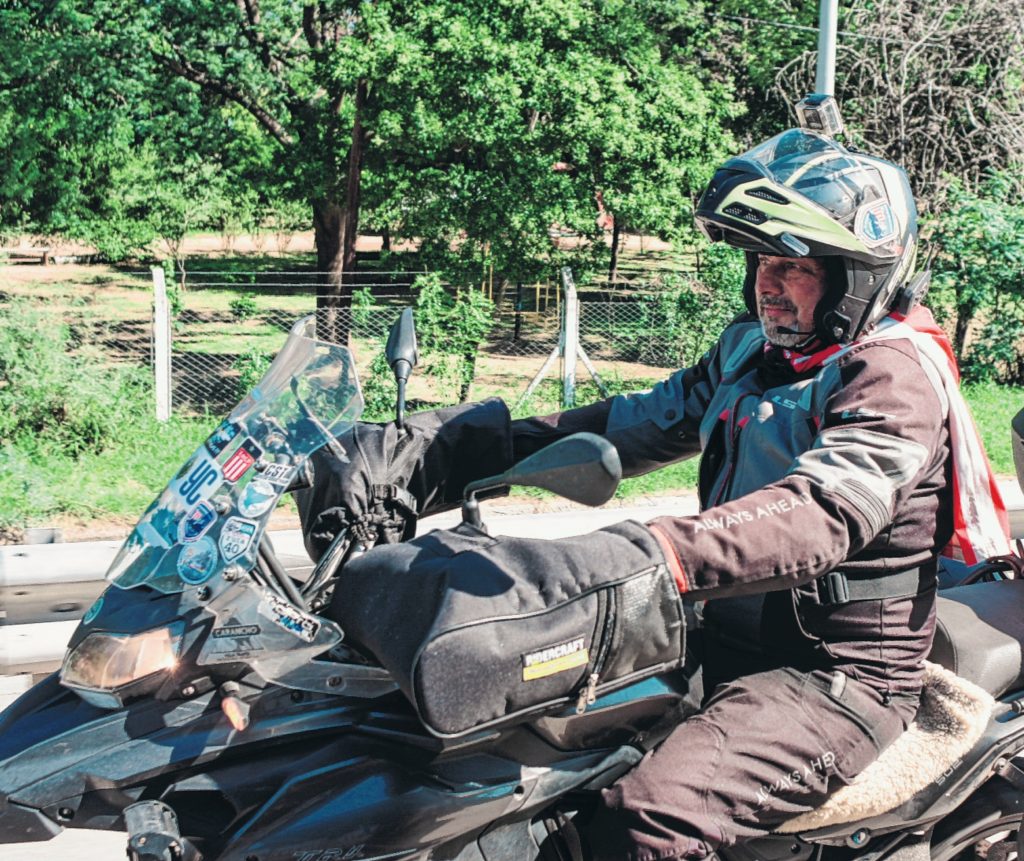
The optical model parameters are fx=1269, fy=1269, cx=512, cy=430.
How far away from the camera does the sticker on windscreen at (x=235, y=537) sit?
233 centimetres

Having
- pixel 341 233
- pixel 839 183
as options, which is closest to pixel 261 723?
pixel 839 183

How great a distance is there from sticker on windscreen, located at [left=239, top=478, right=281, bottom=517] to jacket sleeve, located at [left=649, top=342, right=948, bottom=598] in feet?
2.36

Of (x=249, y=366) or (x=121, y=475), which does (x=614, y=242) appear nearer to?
(x=249, y=366)

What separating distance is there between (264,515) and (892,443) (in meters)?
1.25

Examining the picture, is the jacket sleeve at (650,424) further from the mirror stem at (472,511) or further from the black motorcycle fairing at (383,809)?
the black motorcycle fairing at (383,809)

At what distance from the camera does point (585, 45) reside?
1496cm

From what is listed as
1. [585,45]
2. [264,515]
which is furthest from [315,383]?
[585,45]

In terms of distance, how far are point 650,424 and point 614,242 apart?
13.5m

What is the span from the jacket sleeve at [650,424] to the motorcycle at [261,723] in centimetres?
85

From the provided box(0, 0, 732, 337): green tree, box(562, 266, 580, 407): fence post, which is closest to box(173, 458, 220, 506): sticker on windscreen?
box(562, 266, 580, 407): fence post

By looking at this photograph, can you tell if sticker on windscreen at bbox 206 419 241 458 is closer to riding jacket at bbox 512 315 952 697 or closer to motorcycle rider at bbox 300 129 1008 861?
motorcycle rider at bbox 300 129 1008 861

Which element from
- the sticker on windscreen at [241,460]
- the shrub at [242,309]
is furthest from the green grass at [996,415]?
the sticker on windscreen at [241,460]

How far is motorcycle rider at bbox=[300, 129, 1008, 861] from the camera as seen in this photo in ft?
8.00

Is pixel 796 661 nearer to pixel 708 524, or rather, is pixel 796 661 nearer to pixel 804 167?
pixel 708 524
